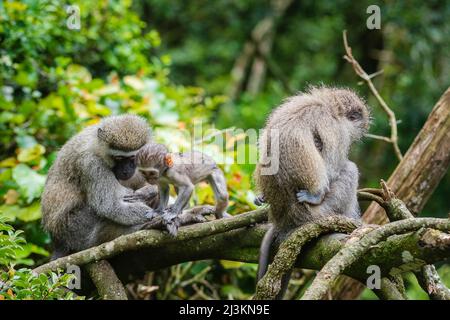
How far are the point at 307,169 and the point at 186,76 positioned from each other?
1057 cm

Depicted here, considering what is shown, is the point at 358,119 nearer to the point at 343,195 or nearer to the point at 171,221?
the point at 343,195

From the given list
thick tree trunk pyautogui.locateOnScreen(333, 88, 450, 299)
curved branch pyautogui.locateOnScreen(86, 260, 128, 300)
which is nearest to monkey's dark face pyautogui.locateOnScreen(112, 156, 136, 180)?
curved branch pyautogui.locateOnScreen(86, 260, 128, 300)

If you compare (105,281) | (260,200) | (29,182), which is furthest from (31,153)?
(260,200)

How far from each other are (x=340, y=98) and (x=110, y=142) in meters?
2.04

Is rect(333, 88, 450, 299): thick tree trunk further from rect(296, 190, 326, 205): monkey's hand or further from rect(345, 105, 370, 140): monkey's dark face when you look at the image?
rect(296, 190, 326, 205): monkey's hand

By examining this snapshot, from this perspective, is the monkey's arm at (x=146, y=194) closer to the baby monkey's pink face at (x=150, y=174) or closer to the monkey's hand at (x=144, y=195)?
the monkey's hand at (x=144, y=195)

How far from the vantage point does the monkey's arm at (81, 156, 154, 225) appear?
5.87 metres

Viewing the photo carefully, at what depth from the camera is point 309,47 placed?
15.8 metres

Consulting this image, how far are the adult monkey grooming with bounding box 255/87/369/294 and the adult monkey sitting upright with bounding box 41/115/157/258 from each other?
1.19 m

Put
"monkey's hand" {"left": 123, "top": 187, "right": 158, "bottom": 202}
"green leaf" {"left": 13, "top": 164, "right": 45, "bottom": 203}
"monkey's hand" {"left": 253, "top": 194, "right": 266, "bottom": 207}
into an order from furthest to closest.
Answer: "green leaf" {"left": 13, "top": 164, "right": 45, "bottom": 203} < "monkey's hand" {"left": 123, "top": 187, "right": 158, "bottom": 202} < "monkey's hand" {"left": 253, "top": 194, "right": 266, "bottom": 207}

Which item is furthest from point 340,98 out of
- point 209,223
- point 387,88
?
point 387,88

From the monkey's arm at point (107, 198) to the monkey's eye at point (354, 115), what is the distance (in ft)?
6.31

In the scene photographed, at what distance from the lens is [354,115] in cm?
586

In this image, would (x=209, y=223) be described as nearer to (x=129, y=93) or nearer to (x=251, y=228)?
(x=251, y=228)
